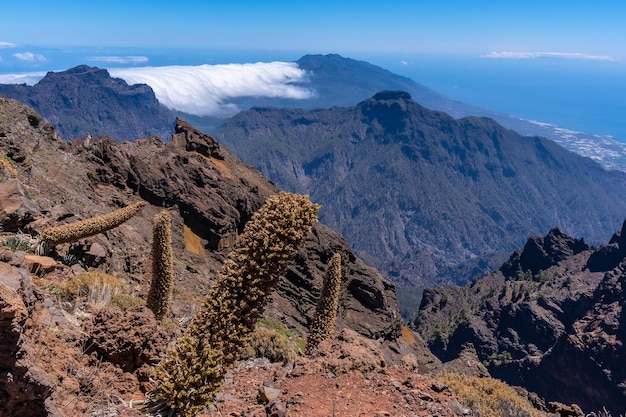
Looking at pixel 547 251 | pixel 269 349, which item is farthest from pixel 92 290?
pixel 547 251


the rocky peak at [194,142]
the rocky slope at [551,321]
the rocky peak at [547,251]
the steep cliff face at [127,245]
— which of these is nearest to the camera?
the steep cliff face at [127,245]

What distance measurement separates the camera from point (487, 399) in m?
7.58

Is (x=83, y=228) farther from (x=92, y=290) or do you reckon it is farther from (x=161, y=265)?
(x=161, y=265)

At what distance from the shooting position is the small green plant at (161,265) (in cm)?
645

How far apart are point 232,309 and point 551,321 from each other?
221 feet

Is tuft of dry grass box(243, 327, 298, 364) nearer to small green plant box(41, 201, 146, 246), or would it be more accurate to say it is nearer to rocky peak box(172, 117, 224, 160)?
small green plant box(41, 201, 146, 246)

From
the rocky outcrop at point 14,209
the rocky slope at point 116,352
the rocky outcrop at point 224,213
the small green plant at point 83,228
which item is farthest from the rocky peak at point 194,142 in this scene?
the small green plant at point 83,228

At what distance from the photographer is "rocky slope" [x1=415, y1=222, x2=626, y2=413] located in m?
50.5

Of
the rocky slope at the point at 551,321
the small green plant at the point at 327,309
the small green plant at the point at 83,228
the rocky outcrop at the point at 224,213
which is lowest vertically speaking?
the rocky slope at the point at 551,321

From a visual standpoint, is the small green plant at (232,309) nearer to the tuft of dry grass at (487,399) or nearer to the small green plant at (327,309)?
the small green plant at (327,309)

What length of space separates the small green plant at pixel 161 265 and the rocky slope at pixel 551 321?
54.5 meters

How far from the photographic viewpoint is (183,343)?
4.31 metres

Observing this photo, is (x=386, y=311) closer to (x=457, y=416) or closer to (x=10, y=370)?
(x=457, y=416)

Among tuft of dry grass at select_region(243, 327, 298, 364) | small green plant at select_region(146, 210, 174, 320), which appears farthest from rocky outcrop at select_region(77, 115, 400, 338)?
small green plant at select_region(146, 210, 174, 320)
